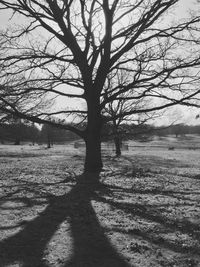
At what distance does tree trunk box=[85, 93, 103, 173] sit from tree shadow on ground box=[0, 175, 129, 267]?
6920 millimetres

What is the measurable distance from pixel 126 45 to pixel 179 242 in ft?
36.2

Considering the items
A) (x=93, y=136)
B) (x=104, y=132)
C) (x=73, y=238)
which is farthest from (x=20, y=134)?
(x=73, y=238)

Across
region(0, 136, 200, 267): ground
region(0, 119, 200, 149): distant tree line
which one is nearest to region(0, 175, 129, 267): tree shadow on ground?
region(0, 136, 200, 267): ground

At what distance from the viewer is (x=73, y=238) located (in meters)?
5.62

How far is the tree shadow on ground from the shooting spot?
4.66 meters

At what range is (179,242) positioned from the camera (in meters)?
5.45

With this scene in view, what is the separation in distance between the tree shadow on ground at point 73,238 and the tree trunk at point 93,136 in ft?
22.7

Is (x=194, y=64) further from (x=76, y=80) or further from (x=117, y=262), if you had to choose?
(x=117, y=262)

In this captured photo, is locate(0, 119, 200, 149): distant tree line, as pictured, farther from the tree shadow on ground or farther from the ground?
the tree shadow on ground

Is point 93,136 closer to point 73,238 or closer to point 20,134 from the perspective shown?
point 73,238

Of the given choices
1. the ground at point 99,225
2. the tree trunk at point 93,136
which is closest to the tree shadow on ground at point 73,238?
the ground at point 99,225

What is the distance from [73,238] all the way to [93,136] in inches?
378

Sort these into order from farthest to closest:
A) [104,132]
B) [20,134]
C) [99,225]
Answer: [20,134] < [104,132] < [99,225]

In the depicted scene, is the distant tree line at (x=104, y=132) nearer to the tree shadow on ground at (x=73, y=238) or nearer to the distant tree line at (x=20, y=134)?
the distant tree line at (x=20, y=134)
